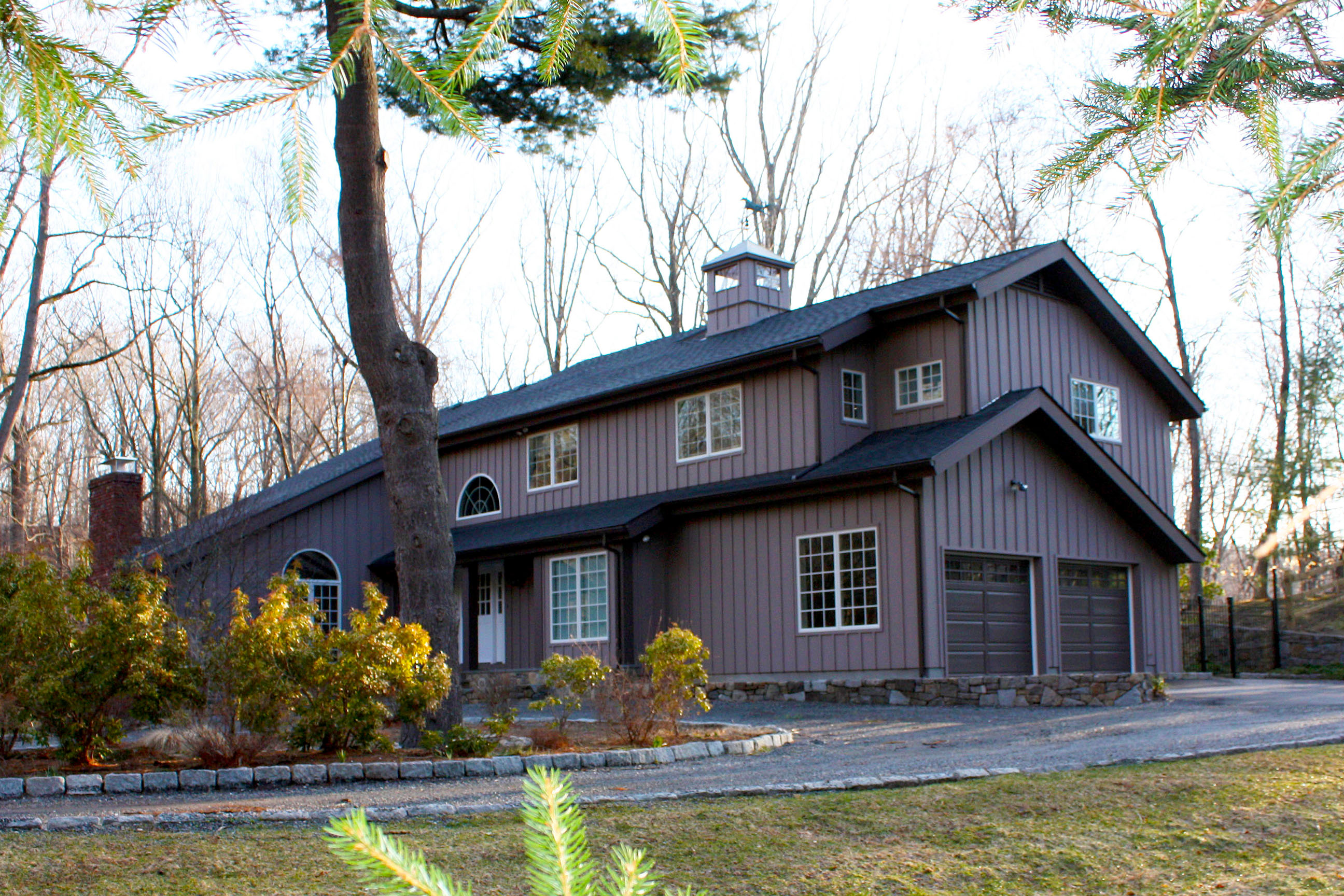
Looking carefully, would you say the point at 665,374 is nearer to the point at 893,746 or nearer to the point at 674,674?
the point at 674,674

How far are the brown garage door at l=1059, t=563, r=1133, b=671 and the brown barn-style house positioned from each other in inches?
2.0

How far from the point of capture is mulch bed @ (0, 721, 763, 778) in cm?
913

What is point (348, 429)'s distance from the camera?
123 feet

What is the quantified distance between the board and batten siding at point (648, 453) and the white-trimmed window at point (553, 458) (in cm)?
11

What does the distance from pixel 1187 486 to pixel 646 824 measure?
3709cm

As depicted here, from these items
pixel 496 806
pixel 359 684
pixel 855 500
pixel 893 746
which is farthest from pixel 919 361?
pixel 496 806

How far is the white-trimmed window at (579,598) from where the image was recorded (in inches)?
764

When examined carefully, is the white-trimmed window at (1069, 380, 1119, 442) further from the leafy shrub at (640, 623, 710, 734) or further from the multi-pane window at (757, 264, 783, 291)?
the leafy shrub at (640, 623, 710, 734)

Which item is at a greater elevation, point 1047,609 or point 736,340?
point 736,340

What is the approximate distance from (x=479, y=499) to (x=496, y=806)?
17025 mm

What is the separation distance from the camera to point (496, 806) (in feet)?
22.8

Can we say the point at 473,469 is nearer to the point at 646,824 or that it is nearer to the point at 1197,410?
the point at 1197,410

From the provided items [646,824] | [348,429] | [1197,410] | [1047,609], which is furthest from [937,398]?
[348,429]

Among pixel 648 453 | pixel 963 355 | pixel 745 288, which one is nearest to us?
pixel 963 355
